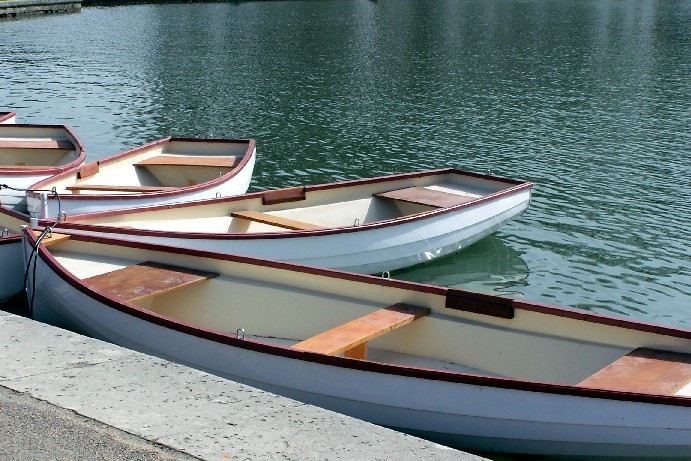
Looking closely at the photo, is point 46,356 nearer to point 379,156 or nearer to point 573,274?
point 573,274

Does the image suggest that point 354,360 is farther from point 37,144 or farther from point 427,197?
point 37,144

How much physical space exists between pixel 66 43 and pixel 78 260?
39.2m

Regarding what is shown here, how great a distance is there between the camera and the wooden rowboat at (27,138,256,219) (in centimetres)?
1306

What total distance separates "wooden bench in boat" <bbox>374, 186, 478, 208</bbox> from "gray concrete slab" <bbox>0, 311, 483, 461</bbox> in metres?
7.77

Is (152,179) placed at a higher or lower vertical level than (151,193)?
lower

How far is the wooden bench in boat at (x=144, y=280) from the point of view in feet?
32.3

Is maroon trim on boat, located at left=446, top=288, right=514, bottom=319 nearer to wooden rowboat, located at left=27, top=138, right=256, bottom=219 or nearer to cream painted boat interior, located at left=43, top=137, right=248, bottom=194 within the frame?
wooden rowboat, located at left=27, top=138, right=256, bottom=219

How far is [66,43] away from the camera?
156 ft

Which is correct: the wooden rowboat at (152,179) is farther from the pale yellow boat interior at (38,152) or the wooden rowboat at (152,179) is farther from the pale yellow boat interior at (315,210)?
the pale yellow boat interior at (38,152)

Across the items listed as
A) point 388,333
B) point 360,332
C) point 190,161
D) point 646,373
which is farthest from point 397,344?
point 190,161

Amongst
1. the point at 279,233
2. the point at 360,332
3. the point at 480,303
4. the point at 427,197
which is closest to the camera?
the point at 360,332

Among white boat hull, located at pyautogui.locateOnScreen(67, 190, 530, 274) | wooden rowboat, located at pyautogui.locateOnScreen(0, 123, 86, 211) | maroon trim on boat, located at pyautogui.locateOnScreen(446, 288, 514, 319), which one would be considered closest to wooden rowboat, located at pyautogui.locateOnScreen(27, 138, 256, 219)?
wooden rowboat, located at pyautogui.locateOnScreen(0, 123, 86, 211)

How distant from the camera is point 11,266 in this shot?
38.5ft

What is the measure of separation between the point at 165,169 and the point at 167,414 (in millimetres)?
10972
